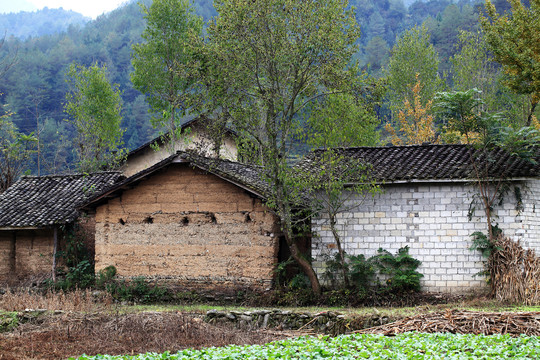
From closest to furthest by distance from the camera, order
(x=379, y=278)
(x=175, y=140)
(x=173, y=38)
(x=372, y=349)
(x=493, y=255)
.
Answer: (x=372, y=349) < (x=493, y=255) < (x=379, y=278) < (x=175, y=140) < (x=173, y=38)

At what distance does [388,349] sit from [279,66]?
965 centimetres

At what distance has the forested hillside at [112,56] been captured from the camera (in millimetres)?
55719

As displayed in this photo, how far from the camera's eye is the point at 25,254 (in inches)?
852

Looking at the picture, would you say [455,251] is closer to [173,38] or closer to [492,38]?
[492,38]

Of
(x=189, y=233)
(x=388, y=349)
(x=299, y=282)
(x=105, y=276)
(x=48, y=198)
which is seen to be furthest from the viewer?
(x=48, y=198)

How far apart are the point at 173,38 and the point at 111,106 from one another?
6.86 meters

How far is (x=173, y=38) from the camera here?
35750 millimetres

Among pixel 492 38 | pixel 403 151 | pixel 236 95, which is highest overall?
pixel 492 38

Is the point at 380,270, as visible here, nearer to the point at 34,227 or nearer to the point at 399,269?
the point at 399,269

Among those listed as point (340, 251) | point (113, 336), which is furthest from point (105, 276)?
point (113, 336)

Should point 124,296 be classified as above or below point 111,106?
below

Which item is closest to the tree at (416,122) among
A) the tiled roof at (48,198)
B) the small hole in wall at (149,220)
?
the tiled roof at (48,198)

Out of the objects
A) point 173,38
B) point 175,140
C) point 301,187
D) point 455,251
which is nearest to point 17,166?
point 175,140

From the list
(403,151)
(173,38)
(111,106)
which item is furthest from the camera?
(111,106)
